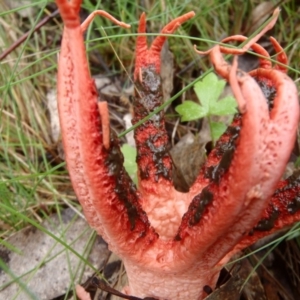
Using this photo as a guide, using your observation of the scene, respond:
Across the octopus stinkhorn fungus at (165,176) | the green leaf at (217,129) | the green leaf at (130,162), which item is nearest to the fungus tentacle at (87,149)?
the octopus stinkhorn fungus at (165,176)

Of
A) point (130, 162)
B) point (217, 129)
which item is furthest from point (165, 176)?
point (217, 129)

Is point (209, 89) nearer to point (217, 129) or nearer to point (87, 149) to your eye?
point (217, 129)

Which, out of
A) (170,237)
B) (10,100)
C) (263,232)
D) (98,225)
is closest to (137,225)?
(98,225)

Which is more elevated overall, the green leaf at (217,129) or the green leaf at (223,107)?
the green leaf at (223,107)

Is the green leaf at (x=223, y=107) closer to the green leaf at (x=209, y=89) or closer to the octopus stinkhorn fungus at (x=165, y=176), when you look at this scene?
the green leaf at (x=209, y=89)

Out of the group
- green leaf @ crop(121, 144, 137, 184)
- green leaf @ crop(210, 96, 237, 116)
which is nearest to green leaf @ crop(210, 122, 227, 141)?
green leaf @ crop(210, 96, 237, 116)

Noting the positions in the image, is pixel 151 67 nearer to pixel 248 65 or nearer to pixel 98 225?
pixel 98 225
